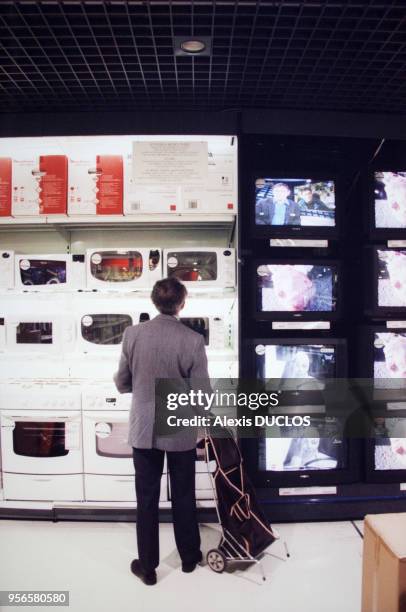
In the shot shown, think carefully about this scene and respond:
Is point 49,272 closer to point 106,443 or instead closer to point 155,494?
point 106,443

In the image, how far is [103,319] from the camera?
2543 mm

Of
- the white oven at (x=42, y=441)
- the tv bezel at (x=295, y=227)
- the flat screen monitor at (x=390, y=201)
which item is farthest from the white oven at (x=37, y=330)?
the flat screen monitor at (x=390, y=201)

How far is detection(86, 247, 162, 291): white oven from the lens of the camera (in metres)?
2.52

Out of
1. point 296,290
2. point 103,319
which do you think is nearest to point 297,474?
point 296,290

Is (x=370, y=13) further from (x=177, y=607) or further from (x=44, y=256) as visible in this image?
(x=177, y=607)

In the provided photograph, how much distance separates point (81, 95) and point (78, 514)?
2866mm

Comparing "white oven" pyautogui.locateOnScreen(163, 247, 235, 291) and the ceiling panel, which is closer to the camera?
the ceiling panel

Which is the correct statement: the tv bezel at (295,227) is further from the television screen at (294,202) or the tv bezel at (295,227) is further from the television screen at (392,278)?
the television screen at (392,278)

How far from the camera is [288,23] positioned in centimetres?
196

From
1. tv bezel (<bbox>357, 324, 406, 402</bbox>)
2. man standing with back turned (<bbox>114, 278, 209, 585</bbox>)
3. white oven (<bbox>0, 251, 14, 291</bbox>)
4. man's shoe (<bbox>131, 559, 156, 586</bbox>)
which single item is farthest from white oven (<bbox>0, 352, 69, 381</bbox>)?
tv bezel (<bbox>357, 324, 406, 402</bbox>)

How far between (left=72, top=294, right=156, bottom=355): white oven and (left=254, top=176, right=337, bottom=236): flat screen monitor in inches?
37.2

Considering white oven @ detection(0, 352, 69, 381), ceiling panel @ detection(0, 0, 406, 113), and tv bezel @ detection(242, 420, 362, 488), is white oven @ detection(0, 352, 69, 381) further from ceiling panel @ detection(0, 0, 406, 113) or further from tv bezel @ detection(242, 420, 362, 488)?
ceiling panel @ detection(0, 0, 406, 113)

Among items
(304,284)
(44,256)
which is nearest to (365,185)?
(304,284)

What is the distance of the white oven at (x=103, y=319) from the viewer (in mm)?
2520
